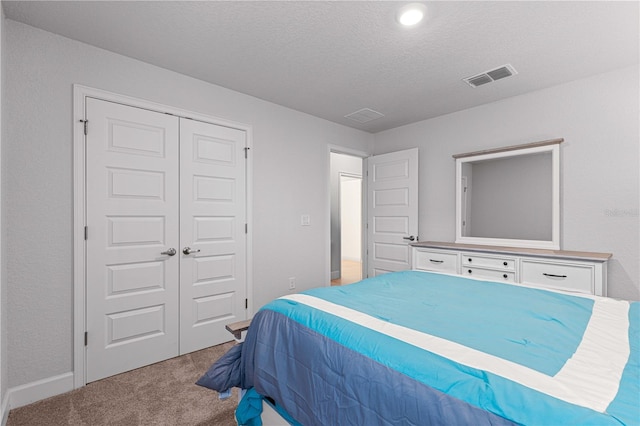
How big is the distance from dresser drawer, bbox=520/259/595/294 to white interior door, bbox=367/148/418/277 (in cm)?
134

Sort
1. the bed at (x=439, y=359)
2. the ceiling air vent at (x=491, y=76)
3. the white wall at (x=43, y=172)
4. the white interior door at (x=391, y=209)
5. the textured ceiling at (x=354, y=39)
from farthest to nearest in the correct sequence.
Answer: the white interior door at (x=391, y=209)
the ceiling air vent at (x=491, y=76)
the white wall at (x=43, y=172)
the textured ceiling at (x=354, y=39)
the bed at (x=439, y=359)

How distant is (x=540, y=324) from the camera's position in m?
1.21

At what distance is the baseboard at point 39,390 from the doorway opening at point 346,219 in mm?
3670

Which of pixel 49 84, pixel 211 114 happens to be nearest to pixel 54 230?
pixel 49 84

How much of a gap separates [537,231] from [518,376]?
2.74 meters

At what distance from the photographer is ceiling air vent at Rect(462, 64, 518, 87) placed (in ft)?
8.37

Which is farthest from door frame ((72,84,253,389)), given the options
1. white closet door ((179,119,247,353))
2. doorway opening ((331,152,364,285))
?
doorway opening ((331,152,364,285))

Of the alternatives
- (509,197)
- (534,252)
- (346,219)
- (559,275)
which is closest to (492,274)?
(534,252)

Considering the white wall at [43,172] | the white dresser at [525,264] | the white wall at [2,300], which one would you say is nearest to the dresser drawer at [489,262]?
the white dresser at [525,264]

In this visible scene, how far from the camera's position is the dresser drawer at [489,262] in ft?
9.13

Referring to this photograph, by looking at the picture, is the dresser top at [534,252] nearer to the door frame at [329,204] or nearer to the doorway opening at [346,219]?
the door frame at [329,204]

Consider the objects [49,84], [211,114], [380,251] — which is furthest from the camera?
[380,251]

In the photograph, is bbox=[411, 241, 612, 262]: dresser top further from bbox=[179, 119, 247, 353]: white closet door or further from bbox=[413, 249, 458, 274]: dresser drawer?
bbox=[179, 119, 247, 353]: white closet door

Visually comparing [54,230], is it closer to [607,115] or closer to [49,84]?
[49,84]
